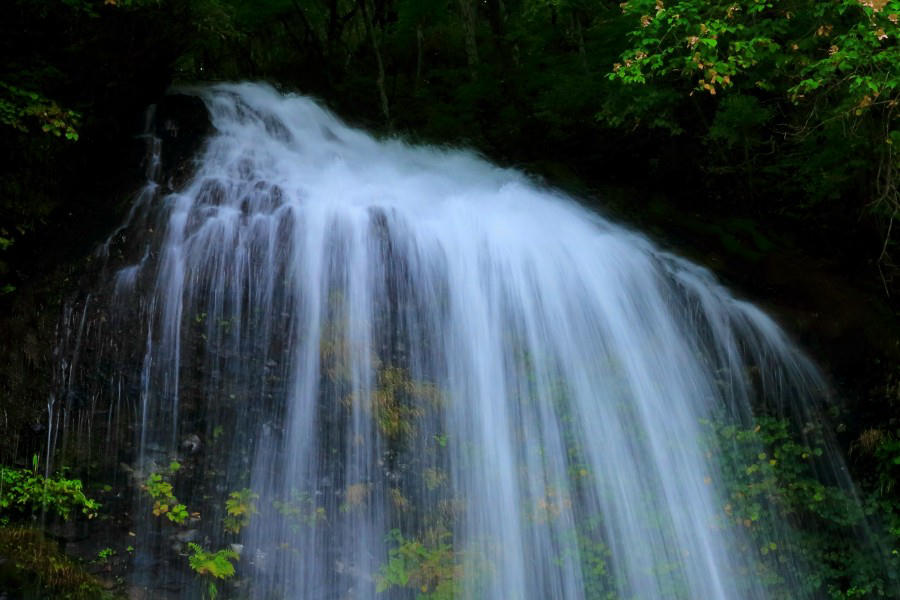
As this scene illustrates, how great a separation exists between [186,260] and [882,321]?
6.55m

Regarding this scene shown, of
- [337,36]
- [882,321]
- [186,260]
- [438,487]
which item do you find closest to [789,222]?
[882,321]

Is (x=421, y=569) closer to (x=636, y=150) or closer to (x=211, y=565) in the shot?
(x=211, y=565)

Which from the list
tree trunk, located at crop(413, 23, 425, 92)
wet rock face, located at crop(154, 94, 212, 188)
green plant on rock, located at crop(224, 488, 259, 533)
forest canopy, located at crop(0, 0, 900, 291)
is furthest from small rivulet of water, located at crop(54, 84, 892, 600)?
tree trunk, located at crop(413, 23, 425, 92)

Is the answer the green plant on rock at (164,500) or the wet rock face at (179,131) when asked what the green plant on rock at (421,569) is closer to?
the green plant on rock at (164,500)

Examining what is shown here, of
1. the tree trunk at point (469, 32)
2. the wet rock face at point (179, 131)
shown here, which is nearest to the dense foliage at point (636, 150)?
the wet rock face at point (179, 131)

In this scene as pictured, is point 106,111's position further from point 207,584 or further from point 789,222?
A: point 789,222

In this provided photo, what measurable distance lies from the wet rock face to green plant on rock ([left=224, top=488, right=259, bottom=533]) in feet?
10.1

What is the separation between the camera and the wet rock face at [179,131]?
6957 millimetres

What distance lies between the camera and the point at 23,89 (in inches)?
242

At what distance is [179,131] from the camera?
7.62 metres

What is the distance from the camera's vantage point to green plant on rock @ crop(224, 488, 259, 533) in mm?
5180

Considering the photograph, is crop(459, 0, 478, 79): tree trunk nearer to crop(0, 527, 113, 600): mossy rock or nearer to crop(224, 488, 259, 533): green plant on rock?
crop(224, 488, 259, 533): green plant on rock

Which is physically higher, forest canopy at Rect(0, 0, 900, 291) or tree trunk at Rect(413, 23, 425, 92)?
tree trunk at Rect(413, 23, 425, 92)

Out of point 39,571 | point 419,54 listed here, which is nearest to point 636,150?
point 419,54
